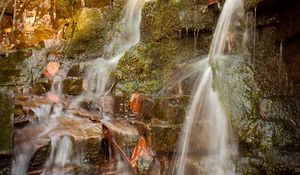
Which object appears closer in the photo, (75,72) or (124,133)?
(124,133)

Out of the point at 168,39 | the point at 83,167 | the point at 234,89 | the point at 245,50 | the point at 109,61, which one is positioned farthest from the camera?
the point at 109,61

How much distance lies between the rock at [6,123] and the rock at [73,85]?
3.14 metres

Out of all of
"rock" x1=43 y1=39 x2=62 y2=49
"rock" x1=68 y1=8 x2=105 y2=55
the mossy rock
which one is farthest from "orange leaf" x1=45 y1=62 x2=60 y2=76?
"rock" x1=43 y1=39 x2=62 y2=49

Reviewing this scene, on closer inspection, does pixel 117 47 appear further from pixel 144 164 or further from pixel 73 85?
pixel 144 164

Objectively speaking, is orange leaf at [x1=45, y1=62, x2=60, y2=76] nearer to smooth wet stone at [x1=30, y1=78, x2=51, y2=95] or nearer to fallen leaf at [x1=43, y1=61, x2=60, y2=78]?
fallen leaf at [x1=43, y1=61, x2=60, y2=78]

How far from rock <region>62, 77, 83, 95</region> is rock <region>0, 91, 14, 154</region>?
10.3 feet

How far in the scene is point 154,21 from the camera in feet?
25.5

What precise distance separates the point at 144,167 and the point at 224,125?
137cm

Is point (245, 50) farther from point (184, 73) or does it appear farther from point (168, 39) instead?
point (168, 39)

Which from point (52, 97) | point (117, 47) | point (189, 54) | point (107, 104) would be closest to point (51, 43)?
point (117, 47)

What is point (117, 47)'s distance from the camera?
9.12 meters

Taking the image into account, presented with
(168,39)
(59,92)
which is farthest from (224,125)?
(59,92)

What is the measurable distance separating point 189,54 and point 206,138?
2.70 metres

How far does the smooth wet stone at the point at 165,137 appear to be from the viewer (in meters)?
5.04
